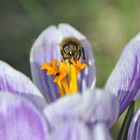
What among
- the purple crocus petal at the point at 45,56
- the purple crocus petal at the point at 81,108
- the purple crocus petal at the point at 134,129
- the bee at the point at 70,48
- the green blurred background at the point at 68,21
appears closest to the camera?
the purple crocus petal at the point at 81,108

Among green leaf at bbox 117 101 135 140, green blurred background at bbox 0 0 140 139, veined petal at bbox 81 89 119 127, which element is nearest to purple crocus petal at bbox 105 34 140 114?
green leaf at bbox 117 101 135 140

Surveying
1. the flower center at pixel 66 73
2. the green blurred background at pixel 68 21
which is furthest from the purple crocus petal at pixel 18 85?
the green blurred background at pixel 68 21

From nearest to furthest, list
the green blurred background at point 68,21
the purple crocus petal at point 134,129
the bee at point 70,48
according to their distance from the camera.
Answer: the purple crocus petal at point 134,129
the bee at point 70,48
the green blurred background at point 68,21

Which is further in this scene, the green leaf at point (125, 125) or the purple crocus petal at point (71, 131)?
the green leaf at point (125, 125)

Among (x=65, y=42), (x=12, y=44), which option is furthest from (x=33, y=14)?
(x=65, y=42)

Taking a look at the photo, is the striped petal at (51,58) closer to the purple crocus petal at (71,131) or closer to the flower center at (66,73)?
the flower center at (66,73)

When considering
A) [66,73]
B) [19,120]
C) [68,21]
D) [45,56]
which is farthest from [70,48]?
[68,21]
